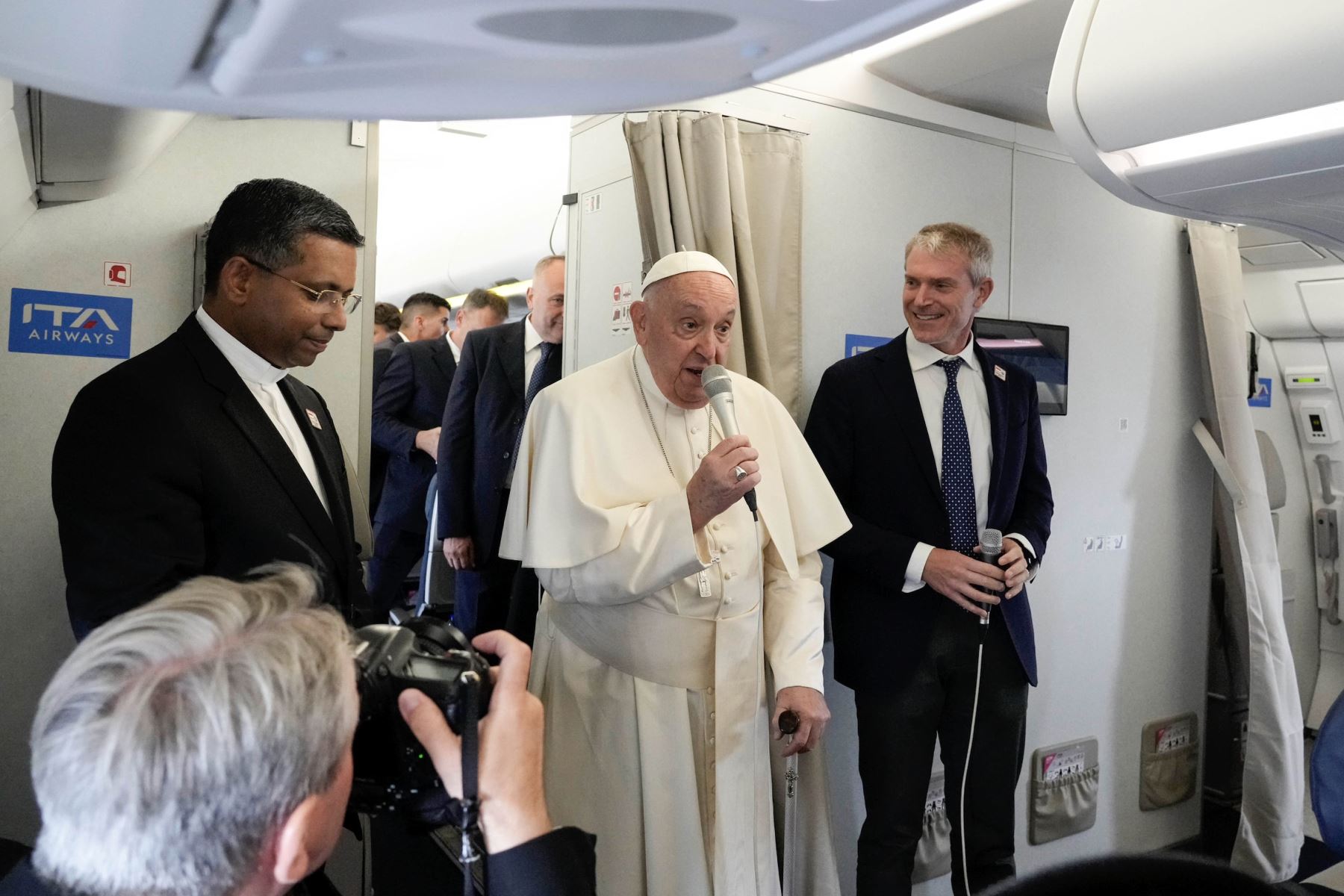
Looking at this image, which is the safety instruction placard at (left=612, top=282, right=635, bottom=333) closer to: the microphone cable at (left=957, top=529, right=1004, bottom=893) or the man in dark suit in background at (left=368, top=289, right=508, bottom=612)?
the microphone cable at (left=957, top=529, right=1004, bottom=893)

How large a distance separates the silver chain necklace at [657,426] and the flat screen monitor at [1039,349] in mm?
1594

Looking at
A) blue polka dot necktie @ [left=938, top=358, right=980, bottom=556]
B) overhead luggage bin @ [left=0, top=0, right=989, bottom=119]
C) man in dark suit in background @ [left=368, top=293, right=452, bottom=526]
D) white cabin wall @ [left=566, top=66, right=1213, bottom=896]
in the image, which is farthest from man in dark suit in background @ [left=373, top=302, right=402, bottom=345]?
overhead luggage bin @ [left=0, top=0, right=989, bottom=119]

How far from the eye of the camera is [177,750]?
35.8 inches

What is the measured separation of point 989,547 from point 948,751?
68cm

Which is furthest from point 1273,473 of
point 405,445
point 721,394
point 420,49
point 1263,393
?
point 420,49

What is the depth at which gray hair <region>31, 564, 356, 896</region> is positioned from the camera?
911mm

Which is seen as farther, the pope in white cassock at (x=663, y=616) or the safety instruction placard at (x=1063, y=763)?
the safety instruction placard at (x=1063, y=763)

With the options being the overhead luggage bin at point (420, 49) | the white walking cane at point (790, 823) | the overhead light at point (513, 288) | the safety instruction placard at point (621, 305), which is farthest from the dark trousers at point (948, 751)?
the overhead light at point (513, 288)

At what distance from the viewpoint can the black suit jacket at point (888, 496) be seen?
9.96 ft

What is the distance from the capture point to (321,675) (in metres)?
1.01

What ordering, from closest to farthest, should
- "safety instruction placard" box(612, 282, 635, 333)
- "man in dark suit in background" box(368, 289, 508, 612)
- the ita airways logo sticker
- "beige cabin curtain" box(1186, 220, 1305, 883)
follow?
the ita airways logo sticker
"safety instruction placard" box(612, 282, 635, 333)
"beige cabin curtain" box(1186, 220, 1305, 883)
"man in dark suit in background" box(368, 289, 508, 612)

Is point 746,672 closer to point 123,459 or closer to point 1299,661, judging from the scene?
point 123,459

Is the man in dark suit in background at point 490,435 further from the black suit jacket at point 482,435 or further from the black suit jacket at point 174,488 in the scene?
the black suit jacket at point 174,488

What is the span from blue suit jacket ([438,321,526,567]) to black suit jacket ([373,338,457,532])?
95 centimetres
